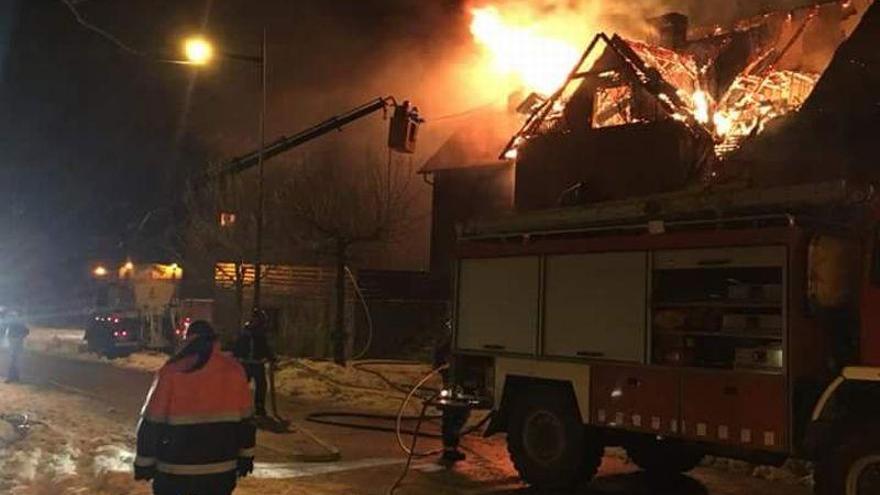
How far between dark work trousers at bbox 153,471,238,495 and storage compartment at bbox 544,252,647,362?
4.10 metres

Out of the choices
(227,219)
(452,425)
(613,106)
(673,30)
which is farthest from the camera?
(227,219)

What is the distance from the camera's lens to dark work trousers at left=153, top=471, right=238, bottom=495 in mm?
4359

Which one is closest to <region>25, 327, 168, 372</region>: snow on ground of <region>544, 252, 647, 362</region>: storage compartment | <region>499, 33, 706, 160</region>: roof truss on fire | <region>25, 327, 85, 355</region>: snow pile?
<region>25, 327, 85, 355</region>: snow pile

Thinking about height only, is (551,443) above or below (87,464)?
above

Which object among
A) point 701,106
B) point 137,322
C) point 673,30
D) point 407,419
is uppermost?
point 673,30

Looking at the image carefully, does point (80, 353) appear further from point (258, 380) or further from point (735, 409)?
point (735, 409)

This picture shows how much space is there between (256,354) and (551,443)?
5005 millimetres

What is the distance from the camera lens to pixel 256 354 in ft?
39.3

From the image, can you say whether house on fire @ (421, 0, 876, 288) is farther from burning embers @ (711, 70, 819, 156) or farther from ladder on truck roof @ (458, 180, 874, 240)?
ladder on truck roof @ (458, 180, 874, 240)

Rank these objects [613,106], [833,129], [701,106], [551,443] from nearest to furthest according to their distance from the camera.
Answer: [551,443] < [833,129] < [701,106] < [613,106]

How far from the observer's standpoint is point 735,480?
886 centimetres

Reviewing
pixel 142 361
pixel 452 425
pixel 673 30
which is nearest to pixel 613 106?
pixel 673 30

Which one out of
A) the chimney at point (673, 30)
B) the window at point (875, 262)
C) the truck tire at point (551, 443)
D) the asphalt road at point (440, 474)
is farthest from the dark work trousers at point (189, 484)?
the chimney at point (673, 30)

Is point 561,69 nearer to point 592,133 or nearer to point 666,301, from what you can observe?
point 592,133
